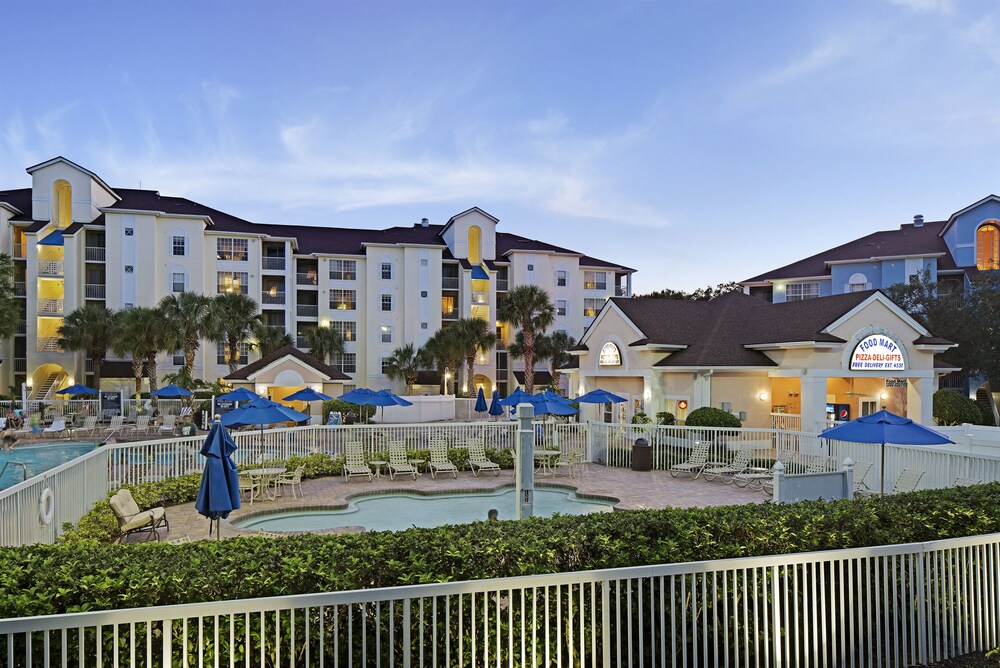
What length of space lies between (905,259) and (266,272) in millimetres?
48227

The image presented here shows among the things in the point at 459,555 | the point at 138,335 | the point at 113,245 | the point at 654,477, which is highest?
the point at 113,245

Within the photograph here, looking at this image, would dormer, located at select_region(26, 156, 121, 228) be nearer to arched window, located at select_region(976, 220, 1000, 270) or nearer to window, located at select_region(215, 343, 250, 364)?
window, located at select_region(215, 343, 250, 364)

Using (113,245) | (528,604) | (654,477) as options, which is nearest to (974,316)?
(654,477)

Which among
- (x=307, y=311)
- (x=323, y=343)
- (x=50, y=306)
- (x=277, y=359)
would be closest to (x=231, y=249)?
(x=307, y=311)

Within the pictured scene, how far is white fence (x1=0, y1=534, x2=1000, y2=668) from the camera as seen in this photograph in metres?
4.00

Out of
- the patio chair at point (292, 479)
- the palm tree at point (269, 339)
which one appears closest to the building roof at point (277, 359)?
the palm tree at point (269, 339)

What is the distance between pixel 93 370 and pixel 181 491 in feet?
122

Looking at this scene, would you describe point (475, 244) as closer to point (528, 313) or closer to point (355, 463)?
point (528, 313)

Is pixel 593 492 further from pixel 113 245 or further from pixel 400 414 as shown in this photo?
pixel 113 245

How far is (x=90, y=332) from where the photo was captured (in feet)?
138

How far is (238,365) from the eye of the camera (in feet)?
158

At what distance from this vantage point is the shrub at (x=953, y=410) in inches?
1193

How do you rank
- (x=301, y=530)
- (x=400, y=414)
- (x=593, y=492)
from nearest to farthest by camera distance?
(x=301, y=530) → (x=593, y=492) → (x=400, y=414)

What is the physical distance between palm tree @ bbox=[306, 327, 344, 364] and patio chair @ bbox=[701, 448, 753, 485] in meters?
36.4
